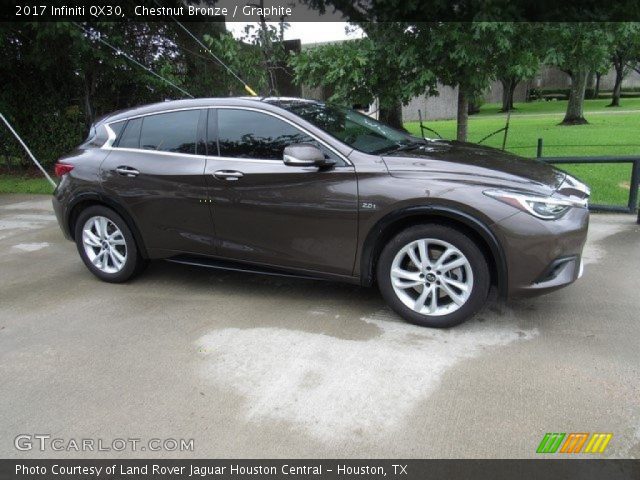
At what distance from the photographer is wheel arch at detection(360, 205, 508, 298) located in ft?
11.5

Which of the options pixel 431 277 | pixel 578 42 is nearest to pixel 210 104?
pixel 431 277

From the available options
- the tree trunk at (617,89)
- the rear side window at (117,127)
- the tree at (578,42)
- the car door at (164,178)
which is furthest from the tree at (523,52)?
the tree trunk at (617,89)

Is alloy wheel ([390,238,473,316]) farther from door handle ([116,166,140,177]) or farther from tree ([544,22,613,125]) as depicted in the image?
tree ([544,22,613,125])

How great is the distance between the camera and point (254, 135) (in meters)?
4.23

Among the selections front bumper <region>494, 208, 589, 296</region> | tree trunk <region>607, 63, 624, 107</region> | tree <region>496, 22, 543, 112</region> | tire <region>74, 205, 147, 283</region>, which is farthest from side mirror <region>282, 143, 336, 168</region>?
tree trunk <region>607, 63, 624, 107</region>

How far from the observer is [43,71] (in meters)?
11.9

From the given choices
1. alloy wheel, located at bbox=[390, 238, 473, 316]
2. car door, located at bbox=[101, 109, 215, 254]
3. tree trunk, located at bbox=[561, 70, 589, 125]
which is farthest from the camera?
tree trunk, located at bbox=[561, 70, 589, 125]

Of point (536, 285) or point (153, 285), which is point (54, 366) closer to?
point (153, 285)

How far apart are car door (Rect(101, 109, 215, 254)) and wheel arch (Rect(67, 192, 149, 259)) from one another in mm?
74

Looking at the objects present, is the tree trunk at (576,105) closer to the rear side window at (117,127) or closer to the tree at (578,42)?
the tree at (578,42)

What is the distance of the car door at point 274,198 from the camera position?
3893 millimetres

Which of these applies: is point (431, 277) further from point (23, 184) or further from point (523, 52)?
point (23, 184)
